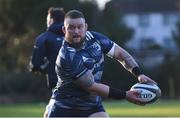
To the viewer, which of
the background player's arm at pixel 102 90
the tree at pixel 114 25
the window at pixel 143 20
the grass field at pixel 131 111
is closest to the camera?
the background player's arm at pixel 102 90

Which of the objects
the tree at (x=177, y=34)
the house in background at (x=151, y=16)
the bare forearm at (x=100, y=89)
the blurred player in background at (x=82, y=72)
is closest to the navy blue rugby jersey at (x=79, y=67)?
the blurred player in background at (x=82, y=72)

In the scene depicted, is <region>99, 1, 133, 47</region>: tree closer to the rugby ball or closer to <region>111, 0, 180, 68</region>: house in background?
<region>111, 0, 180, 68</region>: house in background

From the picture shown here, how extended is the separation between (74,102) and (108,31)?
4225 centimetres

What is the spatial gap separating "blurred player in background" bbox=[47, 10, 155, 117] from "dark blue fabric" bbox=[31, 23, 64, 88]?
2621 millimetres

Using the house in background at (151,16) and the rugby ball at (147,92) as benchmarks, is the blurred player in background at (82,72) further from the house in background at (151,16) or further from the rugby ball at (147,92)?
the house in background at (151,16)

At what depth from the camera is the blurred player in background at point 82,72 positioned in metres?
7.48

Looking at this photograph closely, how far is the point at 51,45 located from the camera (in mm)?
10930

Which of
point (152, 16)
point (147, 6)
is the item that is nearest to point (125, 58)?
point (147, 6)

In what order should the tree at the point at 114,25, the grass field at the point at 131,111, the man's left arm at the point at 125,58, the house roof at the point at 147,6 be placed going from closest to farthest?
the man's left arm at the point at 125,58
the grass field at the point at 131,111
the tree at the point at 114,25
the house roof at the point at 147,6

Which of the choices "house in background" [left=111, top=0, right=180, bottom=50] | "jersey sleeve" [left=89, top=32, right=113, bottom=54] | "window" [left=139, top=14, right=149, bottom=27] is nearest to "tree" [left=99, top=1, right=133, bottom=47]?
"house in background" [left=111, top=0, right=180, bottom=50]

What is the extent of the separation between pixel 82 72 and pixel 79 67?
6 cm

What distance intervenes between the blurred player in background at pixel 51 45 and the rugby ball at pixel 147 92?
3391 millimetres

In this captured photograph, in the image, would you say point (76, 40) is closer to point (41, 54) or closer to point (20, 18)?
point (41, 54)

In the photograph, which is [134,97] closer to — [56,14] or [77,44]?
[77,44]
